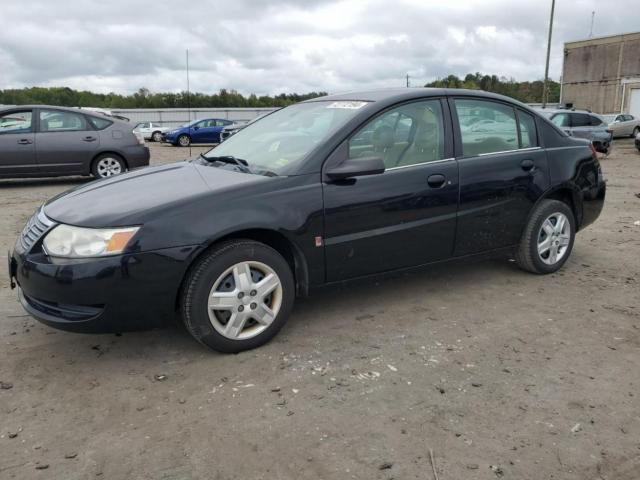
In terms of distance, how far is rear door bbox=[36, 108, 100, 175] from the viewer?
995 centimetres

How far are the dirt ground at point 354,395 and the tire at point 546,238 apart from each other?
0.40 metres

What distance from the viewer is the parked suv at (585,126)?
651 inches

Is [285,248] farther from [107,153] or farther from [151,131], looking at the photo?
[151,131]

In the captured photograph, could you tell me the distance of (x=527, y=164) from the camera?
4590mm

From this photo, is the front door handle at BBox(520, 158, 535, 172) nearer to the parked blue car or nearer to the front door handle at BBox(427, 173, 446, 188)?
the front door handle at BBox(427, 173, 446, 188)

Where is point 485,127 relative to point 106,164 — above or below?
above

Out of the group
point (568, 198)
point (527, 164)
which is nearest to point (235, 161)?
point (527, 164)

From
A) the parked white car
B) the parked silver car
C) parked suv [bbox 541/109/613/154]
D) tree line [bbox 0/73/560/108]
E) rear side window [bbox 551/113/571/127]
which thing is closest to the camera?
rear side window [bbox 551/113/571/127]

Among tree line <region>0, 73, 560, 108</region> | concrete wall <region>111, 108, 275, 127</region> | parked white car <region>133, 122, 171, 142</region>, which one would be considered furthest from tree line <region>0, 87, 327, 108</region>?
parked white car <region>133, 122, 171, 142</region>

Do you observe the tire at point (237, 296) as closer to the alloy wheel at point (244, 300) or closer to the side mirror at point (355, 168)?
the alloy wheel at point (244, 300)

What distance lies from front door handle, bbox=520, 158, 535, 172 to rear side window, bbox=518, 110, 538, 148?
147 millimetres

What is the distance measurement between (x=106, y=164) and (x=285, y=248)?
25.7 ft

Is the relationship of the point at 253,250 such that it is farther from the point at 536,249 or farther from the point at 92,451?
the point at 536,249

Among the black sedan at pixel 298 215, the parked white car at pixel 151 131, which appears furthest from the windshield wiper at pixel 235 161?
the parked white car at pixel 151 131
